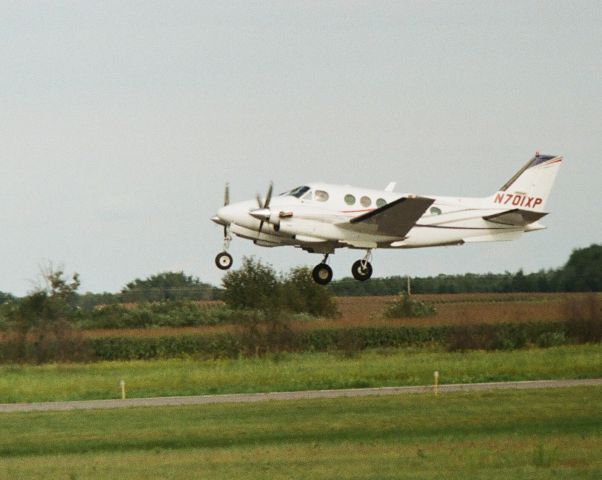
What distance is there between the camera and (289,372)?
6372cm

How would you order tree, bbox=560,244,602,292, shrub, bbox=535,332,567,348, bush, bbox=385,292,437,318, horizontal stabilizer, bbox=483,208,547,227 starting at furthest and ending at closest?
bush, bbox=385,292,437,318 < shrub, bbox=535,332,567,348 < tree, bbox=560,244,602,292 < horizontal stabilizer, bbox=483,208,547,227

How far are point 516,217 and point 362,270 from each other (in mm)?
5668

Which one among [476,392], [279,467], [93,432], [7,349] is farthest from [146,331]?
[279,467]

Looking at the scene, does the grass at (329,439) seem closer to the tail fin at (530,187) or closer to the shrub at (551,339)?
the tail fin at (530,187)

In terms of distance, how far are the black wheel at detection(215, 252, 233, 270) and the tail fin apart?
1117 cm

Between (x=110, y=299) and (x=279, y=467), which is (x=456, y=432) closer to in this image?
(x=279, y=467)

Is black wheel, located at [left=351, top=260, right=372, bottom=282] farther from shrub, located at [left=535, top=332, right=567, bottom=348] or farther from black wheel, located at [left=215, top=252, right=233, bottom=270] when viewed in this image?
shrub, located at [left=535, top=332, right=567, bottom=348]

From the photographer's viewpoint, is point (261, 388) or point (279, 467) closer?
point (279, 467)

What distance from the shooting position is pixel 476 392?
1976 inches

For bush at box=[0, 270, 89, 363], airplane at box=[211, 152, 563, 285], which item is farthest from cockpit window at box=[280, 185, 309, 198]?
bush at box=[0, 270, 89, 363]

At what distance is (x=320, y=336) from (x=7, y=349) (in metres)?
18.8

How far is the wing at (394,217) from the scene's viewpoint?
143ft

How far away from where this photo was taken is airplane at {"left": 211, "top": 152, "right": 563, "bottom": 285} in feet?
145

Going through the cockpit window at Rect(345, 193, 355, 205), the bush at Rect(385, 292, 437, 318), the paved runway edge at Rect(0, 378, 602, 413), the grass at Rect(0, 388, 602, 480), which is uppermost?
the cockpit window at Rect(345, 193, 355, 205)
